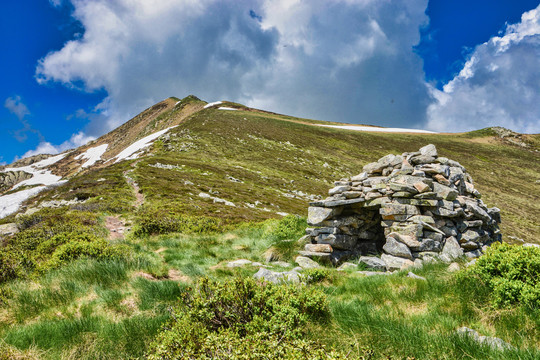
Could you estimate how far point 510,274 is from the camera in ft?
13.9

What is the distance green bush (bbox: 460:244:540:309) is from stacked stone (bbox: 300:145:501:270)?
160 inches

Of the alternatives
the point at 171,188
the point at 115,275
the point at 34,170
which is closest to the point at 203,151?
the point at 171,188

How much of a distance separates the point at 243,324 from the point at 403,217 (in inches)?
322

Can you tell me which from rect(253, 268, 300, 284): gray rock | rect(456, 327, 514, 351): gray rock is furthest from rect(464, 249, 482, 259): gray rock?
rect(456, 327, 514, 351): gray rock

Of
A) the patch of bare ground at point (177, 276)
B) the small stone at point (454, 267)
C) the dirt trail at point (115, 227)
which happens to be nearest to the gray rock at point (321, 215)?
the small stone at point (454, 267)

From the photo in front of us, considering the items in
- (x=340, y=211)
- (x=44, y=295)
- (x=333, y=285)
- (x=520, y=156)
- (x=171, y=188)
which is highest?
(x=520, y=156)

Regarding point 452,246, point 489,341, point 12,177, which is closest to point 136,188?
point 452,246

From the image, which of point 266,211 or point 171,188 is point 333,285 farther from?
point 171,188

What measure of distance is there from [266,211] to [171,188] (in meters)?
9.71

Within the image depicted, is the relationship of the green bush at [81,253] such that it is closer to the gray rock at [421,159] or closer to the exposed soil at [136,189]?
the gray rock at [421,159]

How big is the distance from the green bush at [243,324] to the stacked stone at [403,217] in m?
5.44

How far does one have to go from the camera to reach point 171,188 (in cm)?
2648

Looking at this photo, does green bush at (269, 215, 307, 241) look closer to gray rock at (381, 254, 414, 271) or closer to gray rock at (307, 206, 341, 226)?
gray rock at (307, 206, 341, 226)

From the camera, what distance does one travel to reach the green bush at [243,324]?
273 cm
